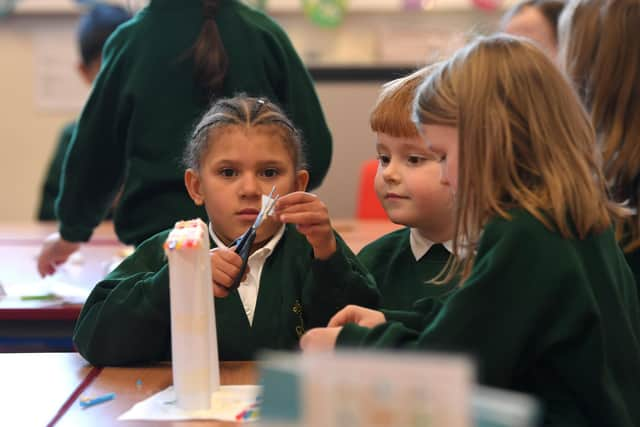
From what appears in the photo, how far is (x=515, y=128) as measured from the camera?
1.26 metres

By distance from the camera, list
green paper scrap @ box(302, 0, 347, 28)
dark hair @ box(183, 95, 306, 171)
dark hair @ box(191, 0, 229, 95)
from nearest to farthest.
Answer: dark hair @ box(183, 95, 306, 171)
dark hair @ box(191, 0, 229, 95)
green paper scrap @ box(302, 0, 347, 28)

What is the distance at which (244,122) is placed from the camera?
5.86ft

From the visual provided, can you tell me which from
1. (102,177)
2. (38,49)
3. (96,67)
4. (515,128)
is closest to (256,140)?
(515,128)

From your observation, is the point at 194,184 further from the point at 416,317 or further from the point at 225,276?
the point at 416,317

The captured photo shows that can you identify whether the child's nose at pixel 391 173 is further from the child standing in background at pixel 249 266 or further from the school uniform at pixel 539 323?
the school uniform at pixel 539 323

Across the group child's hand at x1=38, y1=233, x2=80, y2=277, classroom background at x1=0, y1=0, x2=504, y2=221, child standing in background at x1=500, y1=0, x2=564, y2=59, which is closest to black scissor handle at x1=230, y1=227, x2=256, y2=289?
child's hand at x1=38, y1=233, x2=80, y2=277

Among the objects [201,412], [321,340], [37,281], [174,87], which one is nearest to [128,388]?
[201,412]

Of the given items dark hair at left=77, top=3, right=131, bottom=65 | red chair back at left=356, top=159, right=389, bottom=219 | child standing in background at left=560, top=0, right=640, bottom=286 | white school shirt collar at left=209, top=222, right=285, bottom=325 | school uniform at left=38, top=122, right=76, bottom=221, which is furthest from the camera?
school uniform at left=38, top=122, right=76, bottom=221

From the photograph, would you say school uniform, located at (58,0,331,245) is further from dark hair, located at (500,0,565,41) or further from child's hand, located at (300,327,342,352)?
dark hair, located at (500,0,565,41)

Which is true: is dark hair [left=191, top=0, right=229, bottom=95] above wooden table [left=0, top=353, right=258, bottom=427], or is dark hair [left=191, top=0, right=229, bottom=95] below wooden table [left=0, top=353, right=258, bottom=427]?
above

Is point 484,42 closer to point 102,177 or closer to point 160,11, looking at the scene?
point 160,11

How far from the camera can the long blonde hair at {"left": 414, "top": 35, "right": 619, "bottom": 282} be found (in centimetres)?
124

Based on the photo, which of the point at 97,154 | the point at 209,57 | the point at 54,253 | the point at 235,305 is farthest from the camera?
the point at 54,253

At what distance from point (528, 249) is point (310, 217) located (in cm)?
45
